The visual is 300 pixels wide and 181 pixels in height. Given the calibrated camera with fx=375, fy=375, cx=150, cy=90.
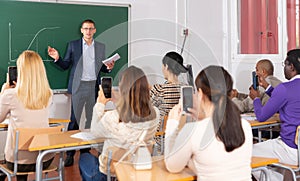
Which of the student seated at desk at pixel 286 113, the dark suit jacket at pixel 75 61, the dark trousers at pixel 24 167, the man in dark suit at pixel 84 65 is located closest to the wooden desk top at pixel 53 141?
the dark trousers at pixel 24 167

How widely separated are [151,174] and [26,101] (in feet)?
4.72

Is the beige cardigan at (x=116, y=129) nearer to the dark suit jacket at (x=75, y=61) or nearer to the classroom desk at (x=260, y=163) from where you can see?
the classroom desk at (x=260, y=163)

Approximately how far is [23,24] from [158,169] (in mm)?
3286

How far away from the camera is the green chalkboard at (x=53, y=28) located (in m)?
4.43

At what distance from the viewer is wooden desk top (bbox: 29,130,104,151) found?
2.44m

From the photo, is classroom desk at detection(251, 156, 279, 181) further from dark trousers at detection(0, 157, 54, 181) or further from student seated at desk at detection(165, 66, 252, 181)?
dark trousers at detection(0, 157, 54, 181)

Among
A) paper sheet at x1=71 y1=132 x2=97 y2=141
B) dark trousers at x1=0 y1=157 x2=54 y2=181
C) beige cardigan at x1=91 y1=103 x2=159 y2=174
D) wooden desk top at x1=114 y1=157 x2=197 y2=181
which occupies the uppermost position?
beige cardigan at x1=91 y1=103 x2=159 y2=174

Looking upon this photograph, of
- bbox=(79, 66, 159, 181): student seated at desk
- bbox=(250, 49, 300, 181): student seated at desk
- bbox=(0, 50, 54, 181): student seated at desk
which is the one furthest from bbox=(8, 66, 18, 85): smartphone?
bbox=(250, 49, 300, 181): student seated at desk

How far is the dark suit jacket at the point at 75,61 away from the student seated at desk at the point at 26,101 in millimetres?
1811

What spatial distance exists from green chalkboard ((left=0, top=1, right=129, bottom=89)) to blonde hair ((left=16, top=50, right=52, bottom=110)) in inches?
68.8

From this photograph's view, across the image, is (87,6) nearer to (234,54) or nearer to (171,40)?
(171,40)

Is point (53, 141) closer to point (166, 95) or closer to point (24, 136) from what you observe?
point (24, 136)

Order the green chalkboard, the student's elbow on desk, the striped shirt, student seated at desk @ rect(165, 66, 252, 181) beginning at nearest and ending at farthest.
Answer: student seated at desk @ rect(165, 66, 252, 181) < the student's elbow on desk < the striped shirt < the green chalkboard

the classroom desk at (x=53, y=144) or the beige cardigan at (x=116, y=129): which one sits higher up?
the beige cardigan at (x=116, y=129)
